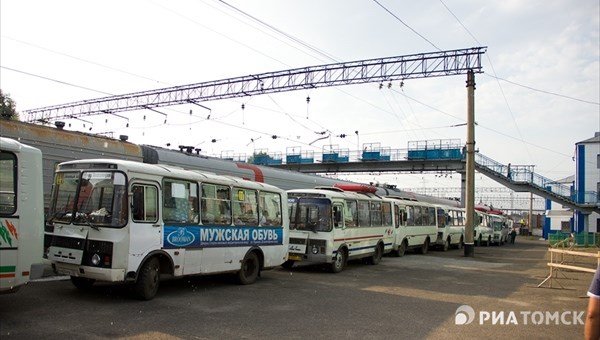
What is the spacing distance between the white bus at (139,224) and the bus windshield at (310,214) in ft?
13.2

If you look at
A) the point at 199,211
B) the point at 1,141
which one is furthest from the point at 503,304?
the point at 1,141

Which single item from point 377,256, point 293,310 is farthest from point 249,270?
point 377,256

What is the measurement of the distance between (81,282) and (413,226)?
16996 millimetres

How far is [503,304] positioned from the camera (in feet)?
35.7

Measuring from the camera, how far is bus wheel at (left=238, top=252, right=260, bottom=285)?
11977 millimetres

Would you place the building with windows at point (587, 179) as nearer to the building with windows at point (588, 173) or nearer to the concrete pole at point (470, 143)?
the building with windows at point (588, 173)

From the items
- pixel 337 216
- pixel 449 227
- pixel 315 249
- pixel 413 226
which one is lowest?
pixel 449 227

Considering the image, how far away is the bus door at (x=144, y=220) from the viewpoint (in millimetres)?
8922

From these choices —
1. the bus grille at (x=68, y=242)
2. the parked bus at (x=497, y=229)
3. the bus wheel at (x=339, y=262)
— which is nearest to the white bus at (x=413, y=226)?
the bus wheel at (x=339, y=262)

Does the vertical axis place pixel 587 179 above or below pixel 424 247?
above

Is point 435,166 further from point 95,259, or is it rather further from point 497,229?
point 95,259

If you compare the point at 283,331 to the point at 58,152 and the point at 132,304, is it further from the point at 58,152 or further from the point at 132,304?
the point at 58,152

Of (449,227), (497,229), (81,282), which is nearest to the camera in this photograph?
(81,282)

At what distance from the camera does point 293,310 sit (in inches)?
361
